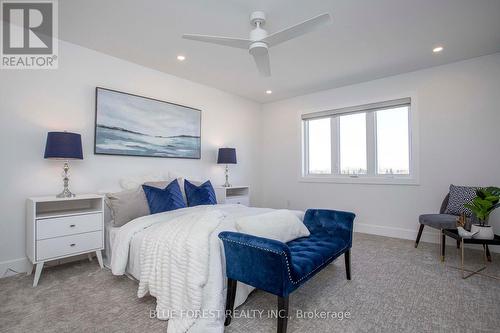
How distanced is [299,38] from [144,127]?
2367 mm

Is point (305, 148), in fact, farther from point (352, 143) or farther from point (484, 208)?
point (484, 208)

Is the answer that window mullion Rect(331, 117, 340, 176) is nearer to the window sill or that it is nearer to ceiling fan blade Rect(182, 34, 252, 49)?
the window sill

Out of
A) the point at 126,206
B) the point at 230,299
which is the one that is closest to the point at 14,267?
the point at 126,206

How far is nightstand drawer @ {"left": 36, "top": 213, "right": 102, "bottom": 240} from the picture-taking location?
235 centimetres


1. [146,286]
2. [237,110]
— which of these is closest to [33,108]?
[146,286]

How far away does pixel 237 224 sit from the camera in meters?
2.08

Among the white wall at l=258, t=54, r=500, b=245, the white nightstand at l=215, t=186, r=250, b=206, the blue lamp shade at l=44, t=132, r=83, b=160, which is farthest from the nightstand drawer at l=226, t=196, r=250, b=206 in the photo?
the blue lamp shade at l=44, t=132, r=83, b=160

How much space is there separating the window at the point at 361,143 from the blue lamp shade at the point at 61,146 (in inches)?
151

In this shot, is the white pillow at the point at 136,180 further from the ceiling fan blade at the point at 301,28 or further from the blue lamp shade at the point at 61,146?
the ceiling fan blade at the point at 301,28

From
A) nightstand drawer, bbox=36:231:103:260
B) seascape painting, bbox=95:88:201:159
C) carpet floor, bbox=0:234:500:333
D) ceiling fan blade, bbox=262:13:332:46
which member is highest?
ceiling fan blade, bbox=262:13:332:46

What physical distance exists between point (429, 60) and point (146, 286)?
4.35 meters

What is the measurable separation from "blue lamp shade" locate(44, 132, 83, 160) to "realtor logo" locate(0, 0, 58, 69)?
92cm

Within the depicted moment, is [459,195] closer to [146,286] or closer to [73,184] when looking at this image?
[146,286]

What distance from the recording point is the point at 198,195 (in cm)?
335
